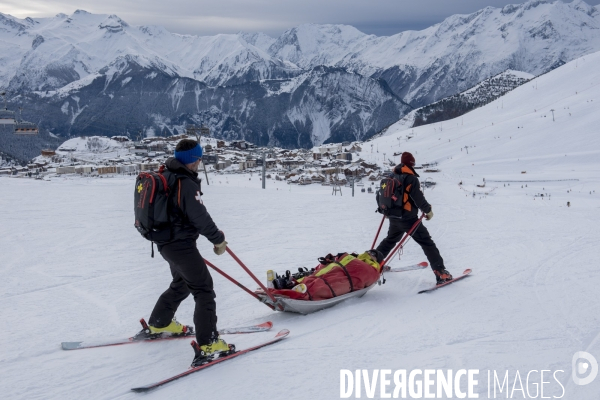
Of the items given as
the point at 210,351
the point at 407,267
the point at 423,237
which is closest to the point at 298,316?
the point at 210,351

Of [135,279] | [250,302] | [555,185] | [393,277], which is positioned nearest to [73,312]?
[135,279]

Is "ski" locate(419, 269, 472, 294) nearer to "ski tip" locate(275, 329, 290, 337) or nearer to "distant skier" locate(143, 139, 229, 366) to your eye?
"ski tip" locate(275, 329, 290, 337)

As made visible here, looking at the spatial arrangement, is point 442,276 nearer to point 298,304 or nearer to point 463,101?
point 298,304

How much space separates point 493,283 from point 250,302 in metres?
3.49

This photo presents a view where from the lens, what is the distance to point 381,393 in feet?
11.9

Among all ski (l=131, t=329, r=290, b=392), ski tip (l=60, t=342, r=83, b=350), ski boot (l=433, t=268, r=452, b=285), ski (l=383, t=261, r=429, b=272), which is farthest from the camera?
ski (l=383, t=261, r=429, b=272)

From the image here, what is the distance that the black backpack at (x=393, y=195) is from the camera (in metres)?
6.52

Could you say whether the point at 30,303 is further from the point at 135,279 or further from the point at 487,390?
the point at 487,390

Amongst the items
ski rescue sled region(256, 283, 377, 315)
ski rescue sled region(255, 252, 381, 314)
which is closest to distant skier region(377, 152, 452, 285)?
ski rescue sled region(255, 252, 381, 314)

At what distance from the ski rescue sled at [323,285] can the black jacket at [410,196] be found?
3.13 ft

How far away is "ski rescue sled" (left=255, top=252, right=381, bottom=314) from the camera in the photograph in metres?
5.35

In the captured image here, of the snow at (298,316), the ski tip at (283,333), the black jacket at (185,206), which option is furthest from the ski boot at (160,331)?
the black jacket at (185,206)

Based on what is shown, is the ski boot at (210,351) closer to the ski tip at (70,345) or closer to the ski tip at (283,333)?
the ski tip at (283,333)

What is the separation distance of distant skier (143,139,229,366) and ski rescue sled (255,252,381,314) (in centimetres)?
109
